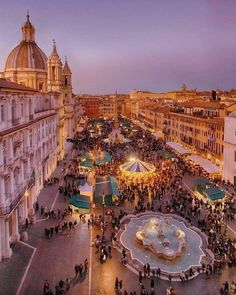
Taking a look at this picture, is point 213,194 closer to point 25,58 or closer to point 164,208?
point 164,208

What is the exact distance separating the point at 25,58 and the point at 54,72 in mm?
5736

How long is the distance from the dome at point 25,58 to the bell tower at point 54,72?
2.64m

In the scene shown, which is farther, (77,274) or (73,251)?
(73,251)

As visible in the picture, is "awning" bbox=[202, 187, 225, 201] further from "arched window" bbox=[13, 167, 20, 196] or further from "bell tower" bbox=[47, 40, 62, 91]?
"bell tower" bbox=[47, 40, 62, 91]

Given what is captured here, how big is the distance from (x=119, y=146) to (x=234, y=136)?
108ft

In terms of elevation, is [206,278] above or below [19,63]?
below

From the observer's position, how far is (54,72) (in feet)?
194

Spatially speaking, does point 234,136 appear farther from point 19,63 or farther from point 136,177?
point 19,63

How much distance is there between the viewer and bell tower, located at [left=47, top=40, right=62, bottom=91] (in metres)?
58.2

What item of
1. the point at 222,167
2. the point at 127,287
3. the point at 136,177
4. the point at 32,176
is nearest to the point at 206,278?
the point at 127,287

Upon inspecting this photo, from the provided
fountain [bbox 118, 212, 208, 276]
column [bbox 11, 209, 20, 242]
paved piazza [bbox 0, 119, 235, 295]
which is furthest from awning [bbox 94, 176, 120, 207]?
column [bbox 11, 209, 20, 242]

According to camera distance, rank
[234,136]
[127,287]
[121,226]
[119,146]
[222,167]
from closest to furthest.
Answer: [127,287]
[121,226]
[234,136]
[222,167]
[119,146]

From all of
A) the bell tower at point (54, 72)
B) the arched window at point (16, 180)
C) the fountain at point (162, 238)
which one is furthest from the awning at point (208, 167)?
the bell tower at point (54, 72)

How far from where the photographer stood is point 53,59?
5816cm
